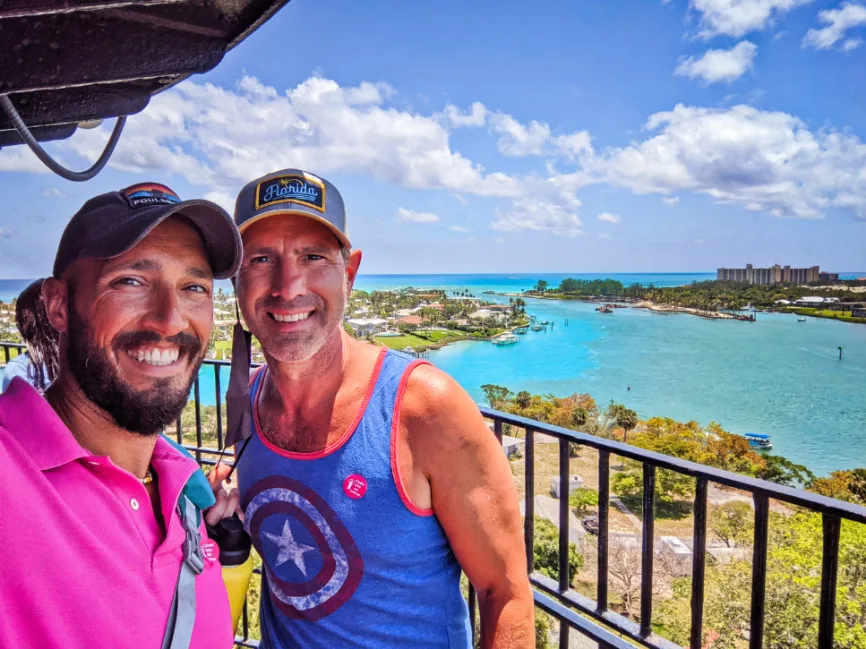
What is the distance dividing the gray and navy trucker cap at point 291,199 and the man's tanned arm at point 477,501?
747mm

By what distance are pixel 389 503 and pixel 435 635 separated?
518mm

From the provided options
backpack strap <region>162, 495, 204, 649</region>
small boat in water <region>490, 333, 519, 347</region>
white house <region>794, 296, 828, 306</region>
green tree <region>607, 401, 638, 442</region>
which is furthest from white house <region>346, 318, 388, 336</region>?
white house <region>794, 296, 828, 306</region>

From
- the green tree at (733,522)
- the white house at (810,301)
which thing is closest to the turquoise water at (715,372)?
the white house at (810,301)

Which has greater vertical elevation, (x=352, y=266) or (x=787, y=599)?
(x=352, y=266)

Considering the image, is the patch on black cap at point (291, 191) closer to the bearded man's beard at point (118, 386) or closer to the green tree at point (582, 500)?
the bearded man's beard at point (118, 386)

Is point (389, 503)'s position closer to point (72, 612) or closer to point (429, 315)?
point (72, 612)

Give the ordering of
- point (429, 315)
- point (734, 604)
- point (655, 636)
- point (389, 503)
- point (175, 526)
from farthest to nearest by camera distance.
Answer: point (429, 315)
point (734, 604)
point (655, 636)
point (389, 503)
point (175, 526)

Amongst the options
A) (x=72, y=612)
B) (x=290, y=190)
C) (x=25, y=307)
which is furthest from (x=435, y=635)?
(x=25, y=307)

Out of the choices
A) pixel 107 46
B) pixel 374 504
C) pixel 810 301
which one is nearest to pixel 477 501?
pixel 374 504

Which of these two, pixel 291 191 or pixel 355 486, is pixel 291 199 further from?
pixel 355 486

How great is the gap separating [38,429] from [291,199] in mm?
1045

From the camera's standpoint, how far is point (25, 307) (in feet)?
5.67

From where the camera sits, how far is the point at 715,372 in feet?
371

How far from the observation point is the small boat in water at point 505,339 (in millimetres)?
137500
